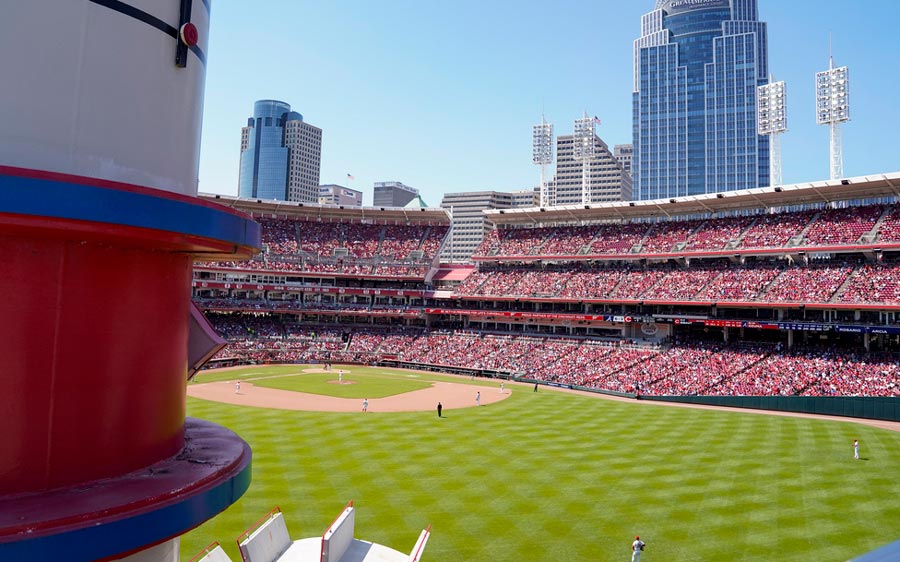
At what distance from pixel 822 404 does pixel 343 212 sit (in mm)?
61736

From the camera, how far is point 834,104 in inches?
2694

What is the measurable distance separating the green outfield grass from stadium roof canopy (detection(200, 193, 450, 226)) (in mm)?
47170

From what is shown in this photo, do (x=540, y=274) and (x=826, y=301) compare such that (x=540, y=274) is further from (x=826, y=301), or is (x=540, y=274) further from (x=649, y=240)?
(x=826, y=301)

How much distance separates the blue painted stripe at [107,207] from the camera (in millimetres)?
4512

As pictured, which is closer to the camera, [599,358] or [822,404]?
[822,404]

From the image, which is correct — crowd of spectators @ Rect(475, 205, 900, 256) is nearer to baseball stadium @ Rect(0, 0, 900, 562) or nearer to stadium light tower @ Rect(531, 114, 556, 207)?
baseball stadium @ Rect(0, 0, 900, 562)

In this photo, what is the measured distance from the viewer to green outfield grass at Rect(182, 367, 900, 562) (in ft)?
63.3

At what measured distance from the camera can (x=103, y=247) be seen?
18.0 feet

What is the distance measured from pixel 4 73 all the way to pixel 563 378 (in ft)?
184

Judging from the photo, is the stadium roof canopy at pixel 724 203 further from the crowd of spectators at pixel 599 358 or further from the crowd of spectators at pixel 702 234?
the crowd of spectators at pixel 599 358

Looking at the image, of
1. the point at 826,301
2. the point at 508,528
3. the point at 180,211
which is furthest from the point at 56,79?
the point at 826,301

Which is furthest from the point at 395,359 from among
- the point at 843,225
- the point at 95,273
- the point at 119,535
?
the point at 119,535

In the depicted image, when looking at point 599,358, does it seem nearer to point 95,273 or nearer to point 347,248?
point 347,248

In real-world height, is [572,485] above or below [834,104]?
below
